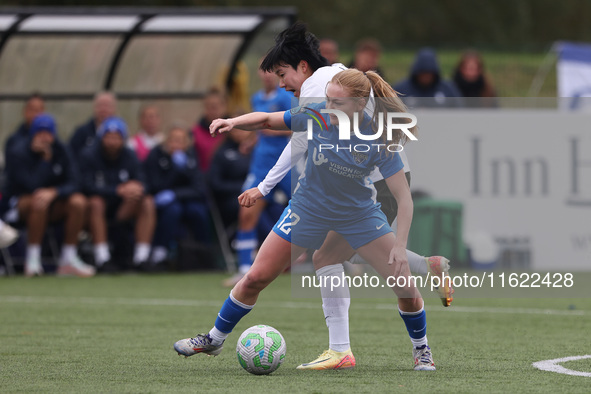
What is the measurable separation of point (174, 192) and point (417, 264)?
24.1 feet

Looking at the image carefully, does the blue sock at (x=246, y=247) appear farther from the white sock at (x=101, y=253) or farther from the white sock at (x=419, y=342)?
the white sock at (x=419, y=342)

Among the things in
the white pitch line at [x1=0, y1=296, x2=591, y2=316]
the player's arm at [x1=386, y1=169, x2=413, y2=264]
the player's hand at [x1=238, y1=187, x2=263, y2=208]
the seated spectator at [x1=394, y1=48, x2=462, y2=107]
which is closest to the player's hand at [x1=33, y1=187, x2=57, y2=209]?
the white pitch line at [x1=0, y1=296, x2=591, y2=316]

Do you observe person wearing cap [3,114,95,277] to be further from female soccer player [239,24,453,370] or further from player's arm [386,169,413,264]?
player's arm [386,169,413,264]

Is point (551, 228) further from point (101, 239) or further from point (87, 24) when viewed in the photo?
point (87, 24)

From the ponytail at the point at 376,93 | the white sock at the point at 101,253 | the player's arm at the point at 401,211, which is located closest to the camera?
the player's arm at the point at 401,211

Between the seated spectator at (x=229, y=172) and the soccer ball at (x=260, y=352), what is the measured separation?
22.9 feet

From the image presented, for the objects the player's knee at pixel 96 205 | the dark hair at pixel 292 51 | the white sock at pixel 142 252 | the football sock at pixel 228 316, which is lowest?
the white sock at pixel 142 252

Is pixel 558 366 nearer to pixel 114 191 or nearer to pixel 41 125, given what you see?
pixel 114 191

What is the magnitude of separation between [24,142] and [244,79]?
10.7ft

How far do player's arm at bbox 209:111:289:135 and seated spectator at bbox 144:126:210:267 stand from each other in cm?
719

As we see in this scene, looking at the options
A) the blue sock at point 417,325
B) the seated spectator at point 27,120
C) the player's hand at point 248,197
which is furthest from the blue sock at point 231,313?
the seated spectator at point 27,120

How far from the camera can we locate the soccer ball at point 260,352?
19.6ft

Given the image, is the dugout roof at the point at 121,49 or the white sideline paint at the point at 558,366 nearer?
the white sideline paint at the point at 558,366

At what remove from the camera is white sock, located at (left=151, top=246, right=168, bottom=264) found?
42.7ft
